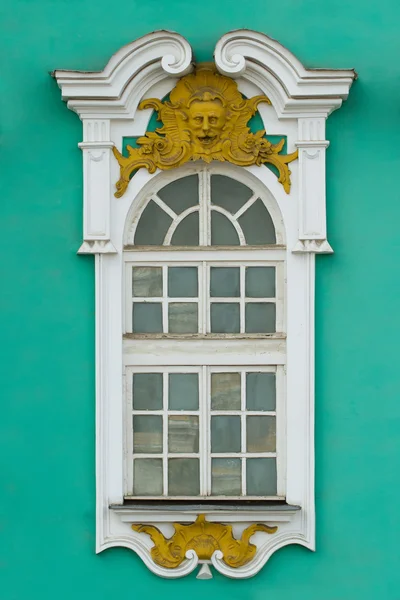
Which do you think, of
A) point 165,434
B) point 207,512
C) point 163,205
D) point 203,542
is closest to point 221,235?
point 163,205

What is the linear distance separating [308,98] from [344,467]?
2.32 m

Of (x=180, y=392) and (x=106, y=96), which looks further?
(x=180, y=392)

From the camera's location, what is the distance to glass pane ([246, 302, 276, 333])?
6.68 meters

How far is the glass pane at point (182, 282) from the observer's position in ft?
22.0

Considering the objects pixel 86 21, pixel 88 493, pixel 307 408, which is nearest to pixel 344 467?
pixel 307 408

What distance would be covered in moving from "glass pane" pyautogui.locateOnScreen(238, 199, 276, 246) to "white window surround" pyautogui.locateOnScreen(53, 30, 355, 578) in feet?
0.48

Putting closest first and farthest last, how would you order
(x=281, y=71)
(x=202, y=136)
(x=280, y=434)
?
(x=281, y=71), (x=202, y=136), (x=280, y=434)

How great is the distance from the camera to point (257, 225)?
6695 mm

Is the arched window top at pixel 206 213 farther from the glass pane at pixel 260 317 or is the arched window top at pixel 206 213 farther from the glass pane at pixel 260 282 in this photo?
the glass pane at pixel 260 317

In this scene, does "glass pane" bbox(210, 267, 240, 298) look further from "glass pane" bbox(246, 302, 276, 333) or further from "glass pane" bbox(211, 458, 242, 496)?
"glass pane" bbox(211, 458, 242, 496)

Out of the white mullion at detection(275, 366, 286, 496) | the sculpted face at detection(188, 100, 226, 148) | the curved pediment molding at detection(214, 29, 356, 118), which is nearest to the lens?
the curved pediment molding at detection(214, 29, 356, 118)

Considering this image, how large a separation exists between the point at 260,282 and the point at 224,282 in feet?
0.76

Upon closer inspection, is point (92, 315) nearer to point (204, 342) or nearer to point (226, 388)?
point (204, 342)

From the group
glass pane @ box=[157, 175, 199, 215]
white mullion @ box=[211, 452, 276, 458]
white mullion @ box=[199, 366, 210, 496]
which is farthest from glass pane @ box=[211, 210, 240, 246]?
white mullion @ box=[211, 452, 276, 458]
